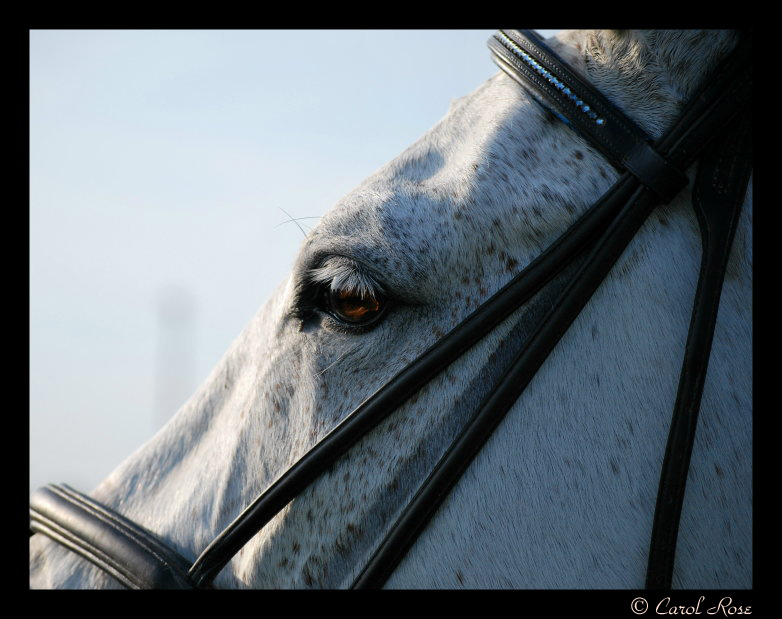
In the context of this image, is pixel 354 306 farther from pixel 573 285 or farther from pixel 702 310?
pixel 702 310

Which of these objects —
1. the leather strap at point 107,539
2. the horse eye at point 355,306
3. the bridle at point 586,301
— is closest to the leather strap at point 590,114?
the bridle at point 586,301

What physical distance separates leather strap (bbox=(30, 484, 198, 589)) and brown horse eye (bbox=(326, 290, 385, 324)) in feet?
2.72

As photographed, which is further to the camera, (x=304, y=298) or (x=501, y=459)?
(x=304, y=298)

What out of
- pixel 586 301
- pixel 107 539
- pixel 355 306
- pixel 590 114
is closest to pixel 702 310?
pixel 586 301

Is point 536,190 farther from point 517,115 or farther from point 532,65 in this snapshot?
point 532,65

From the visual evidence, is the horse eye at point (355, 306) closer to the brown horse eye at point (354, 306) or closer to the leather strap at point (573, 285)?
the brown horse eye at point (354, 306)

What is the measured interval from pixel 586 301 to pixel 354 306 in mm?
605
